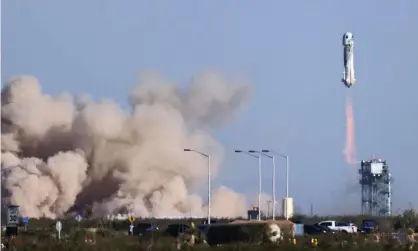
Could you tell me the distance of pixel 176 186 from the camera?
112062 mm

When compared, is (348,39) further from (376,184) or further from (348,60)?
(376,184)

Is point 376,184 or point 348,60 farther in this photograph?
point 376,184

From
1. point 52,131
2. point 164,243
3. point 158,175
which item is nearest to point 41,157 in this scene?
point 52,131

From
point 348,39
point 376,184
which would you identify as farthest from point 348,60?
point 376,184

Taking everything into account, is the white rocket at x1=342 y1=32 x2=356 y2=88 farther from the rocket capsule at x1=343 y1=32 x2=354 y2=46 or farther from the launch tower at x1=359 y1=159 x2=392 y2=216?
the launch tower at x1=359 y1=159 x2=392 y2=216

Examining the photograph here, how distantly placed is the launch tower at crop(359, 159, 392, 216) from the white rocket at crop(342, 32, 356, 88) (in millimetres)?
31644

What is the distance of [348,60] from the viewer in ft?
305

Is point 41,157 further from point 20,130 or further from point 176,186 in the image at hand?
point 176,186

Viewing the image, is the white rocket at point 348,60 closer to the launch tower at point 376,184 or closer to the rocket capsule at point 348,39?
the rocket capsule at point 348,39

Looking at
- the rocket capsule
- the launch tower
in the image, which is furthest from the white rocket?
the launch tower

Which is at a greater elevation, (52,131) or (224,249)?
(52,131)

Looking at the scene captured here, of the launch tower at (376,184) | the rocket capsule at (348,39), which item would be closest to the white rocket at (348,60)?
the rocket capsule at (348,39)

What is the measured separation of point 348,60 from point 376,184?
3418cm

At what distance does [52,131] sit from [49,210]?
1022 centimetres
